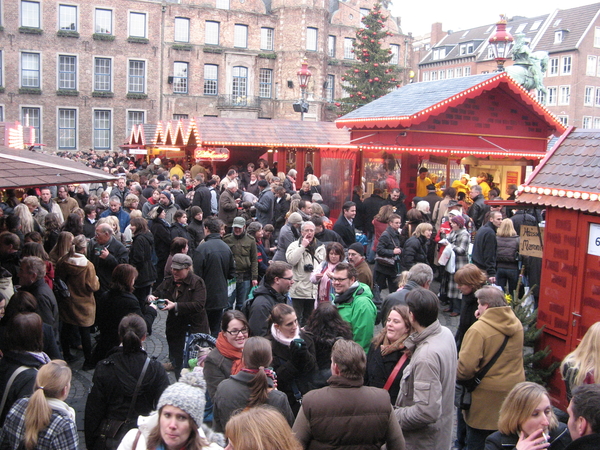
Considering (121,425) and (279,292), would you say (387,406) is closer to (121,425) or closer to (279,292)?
(121,425)

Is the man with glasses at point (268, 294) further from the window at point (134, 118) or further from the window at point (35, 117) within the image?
the window at point (134, 118)

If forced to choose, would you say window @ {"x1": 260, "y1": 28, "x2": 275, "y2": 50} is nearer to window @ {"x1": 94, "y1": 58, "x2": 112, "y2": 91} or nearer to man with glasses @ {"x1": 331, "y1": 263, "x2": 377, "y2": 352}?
window @ {"x1": 94, "y1": 58, "x2": 112, "y2": 91}

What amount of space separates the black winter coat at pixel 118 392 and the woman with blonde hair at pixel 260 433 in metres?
1.69

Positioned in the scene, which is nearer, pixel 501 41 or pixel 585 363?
pixel 585 363

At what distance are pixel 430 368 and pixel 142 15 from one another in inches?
1610

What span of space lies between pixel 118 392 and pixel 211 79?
40.8 m

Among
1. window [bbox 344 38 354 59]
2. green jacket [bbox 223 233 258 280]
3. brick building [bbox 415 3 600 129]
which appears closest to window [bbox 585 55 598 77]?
brick building [bbox 415 3 600 129]

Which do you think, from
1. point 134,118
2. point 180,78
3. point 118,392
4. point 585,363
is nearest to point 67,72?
point 134,118

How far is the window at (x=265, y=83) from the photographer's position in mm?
44031

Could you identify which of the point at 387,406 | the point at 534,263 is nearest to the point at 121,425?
the point at 387,406

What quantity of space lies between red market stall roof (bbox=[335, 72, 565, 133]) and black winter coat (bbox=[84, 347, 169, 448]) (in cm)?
1074

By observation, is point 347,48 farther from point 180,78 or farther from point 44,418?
point 44,418

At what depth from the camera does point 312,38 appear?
44.1 metres

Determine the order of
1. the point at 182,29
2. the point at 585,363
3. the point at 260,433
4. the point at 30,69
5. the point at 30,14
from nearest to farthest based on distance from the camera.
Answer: the point at 260,433 → the point at 585,363 → the point at 30,14 → the point at 30,69 → the point at 182,29
